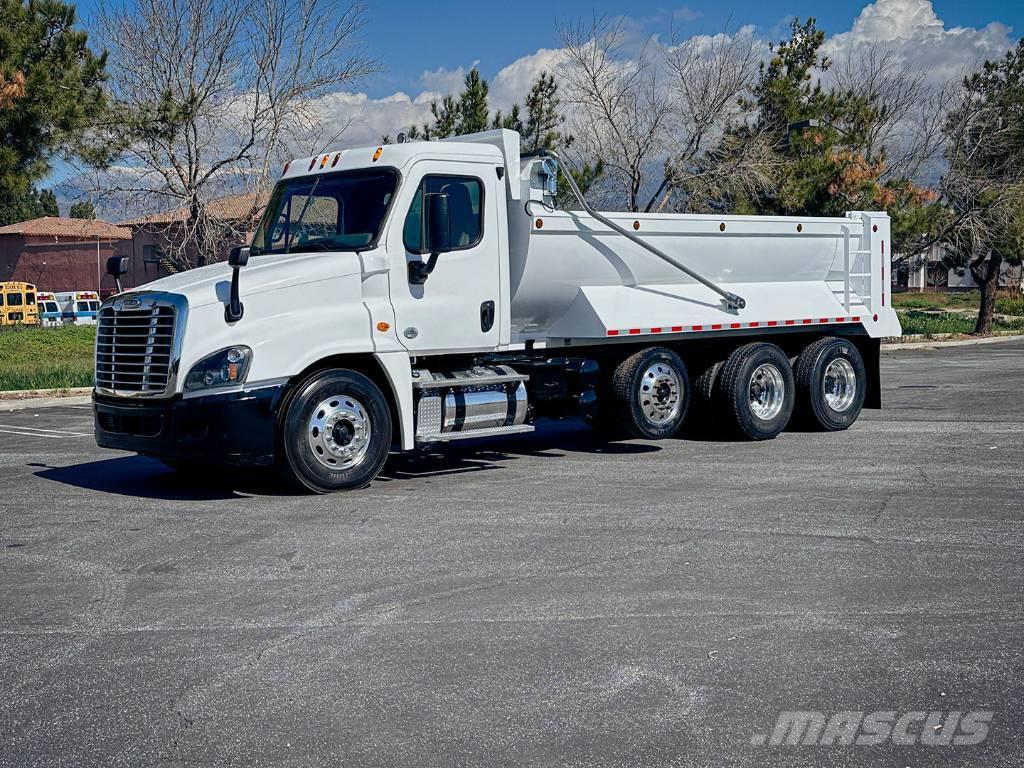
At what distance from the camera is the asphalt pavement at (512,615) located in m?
4.77

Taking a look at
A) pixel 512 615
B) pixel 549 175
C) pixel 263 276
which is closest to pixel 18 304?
pixel 549 175

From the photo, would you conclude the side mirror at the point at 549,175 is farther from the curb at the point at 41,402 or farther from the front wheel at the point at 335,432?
the curb at the point at 41,402

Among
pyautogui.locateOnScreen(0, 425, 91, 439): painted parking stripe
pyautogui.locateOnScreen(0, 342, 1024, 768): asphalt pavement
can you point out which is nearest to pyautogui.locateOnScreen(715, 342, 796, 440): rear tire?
pyautogui.locateOnScreen(0, 342, 1024, 768): asphalt pavement

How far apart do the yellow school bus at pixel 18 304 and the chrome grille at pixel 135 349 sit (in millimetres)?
38164

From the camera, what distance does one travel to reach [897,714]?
4.94 m

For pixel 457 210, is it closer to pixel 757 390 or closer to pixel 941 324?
pixel 757 390

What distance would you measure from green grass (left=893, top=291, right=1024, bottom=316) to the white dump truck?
133 feet

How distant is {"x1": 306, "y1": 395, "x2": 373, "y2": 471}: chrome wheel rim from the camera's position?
32.8ft

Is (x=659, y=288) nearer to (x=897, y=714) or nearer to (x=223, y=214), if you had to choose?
(x=897, y=714)

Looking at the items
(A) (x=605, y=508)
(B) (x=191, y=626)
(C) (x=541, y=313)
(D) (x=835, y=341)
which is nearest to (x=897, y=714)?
(B) (x=191, y=626)

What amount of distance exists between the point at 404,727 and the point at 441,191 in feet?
22.7

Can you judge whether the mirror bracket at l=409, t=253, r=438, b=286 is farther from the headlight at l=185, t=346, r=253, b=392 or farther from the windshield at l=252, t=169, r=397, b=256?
the headlight at l=185, t=346, r=253, b=392

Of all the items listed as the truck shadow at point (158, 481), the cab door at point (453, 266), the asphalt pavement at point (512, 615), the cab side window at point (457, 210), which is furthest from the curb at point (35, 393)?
the cab side window at point (457, 210)

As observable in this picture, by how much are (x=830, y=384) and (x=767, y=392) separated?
112 centimetres
